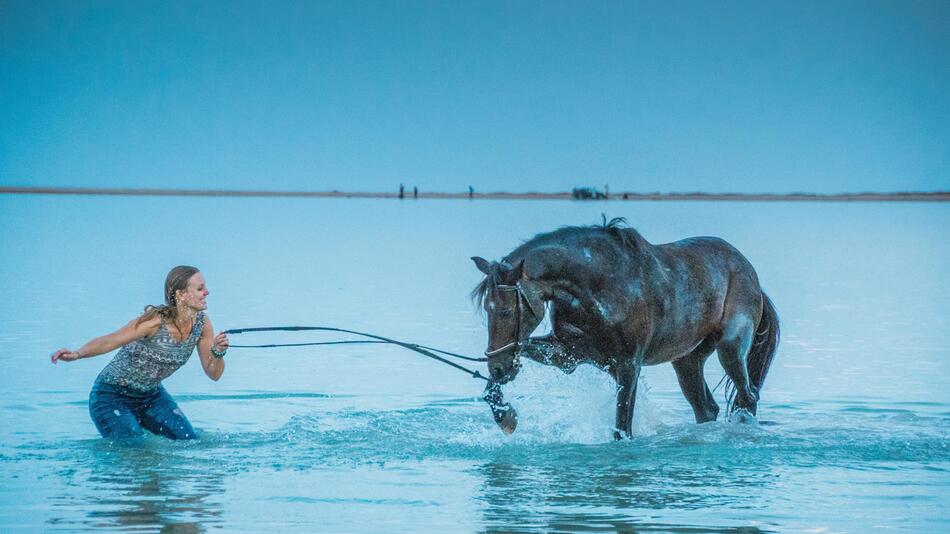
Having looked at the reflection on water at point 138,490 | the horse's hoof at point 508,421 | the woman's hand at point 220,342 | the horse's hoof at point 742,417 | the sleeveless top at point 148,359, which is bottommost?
the reflection on water at point 138,490

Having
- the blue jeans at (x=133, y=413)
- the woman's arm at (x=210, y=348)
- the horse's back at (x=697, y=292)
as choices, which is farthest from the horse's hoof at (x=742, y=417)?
the blue jeans at (x=133, y=413)

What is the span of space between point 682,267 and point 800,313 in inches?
353

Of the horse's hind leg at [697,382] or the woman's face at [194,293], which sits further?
the horse's hind leg at [697,382]

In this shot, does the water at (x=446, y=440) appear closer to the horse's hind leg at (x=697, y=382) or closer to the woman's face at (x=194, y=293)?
the horse's hind leg at (x=697, y=382)

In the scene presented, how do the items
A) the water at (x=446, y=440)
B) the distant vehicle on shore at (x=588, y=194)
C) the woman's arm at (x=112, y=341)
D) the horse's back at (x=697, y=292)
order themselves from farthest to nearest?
the distant vehicle on shore at (x=588, y=194)
the horse's back at (x=697, y=292)
the woman's arm at (x=112, y=341)
the water at (x=446, y=440)

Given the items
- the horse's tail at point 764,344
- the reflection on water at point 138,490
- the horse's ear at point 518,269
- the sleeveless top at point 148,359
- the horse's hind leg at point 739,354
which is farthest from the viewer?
the horse's tail at point 764,344

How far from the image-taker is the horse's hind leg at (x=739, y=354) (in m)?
10.5

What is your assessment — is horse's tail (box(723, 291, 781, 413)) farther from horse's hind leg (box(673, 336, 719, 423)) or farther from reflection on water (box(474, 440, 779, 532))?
reflection on water (box(474, 440, 779, 532))

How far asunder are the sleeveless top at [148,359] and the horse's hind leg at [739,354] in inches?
159

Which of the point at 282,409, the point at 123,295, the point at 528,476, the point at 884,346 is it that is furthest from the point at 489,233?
the point at 528,476

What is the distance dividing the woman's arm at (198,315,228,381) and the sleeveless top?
8 centimetres

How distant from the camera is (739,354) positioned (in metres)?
10.5

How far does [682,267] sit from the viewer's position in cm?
1011

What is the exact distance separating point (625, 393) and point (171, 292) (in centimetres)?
319
